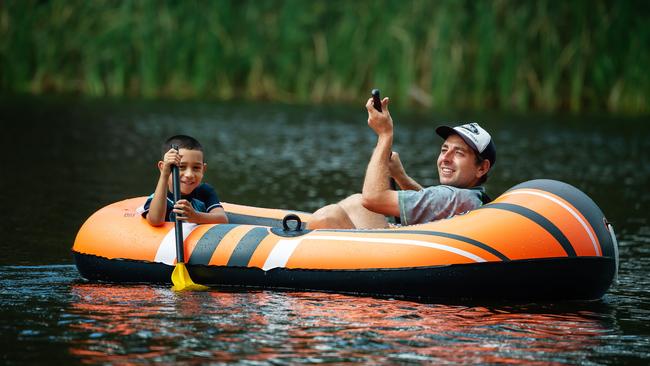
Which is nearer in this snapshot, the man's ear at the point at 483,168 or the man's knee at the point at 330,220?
the man's ear at the point at 483,168

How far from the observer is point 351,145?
16.9 meters

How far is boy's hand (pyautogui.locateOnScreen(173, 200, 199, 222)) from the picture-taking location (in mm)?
7207

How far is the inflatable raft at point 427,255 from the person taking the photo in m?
6.73

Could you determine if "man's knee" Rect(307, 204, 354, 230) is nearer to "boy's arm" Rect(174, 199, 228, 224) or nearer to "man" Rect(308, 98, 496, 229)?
"man" Rect(308, 98, 496, 229)

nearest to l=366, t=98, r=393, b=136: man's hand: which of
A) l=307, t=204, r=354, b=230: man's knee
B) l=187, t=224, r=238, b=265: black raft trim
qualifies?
l=307, t=204, r=354, b=230: man's knee

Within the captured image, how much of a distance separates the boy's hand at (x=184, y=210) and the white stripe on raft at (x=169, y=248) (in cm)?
12

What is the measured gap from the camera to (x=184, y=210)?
7238 mm

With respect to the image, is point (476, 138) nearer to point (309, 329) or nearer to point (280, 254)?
point (280, 254)

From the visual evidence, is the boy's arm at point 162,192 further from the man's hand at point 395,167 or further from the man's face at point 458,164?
the man's face at point 458,164

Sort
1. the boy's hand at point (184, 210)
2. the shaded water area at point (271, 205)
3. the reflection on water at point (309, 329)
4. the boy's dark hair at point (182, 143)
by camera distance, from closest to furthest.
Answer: the reflection on water at point (309, 329) → the shaded water area at point (271, 205) → the boy's hand at point (184, 210) → the boy's dark hair at point (182, 143)

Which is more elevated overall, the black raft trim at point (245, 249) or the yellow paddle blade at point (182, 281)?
the black raft trim at point (245, 249)

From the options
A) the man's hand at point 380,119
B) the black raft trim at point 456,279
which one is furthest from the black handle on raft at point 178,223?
the man's hand at point 380,119

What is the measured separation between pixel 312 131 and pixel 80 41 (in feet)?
17.6

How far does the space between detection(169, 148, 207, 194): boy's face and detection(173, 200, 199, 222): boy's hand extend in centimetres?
25
